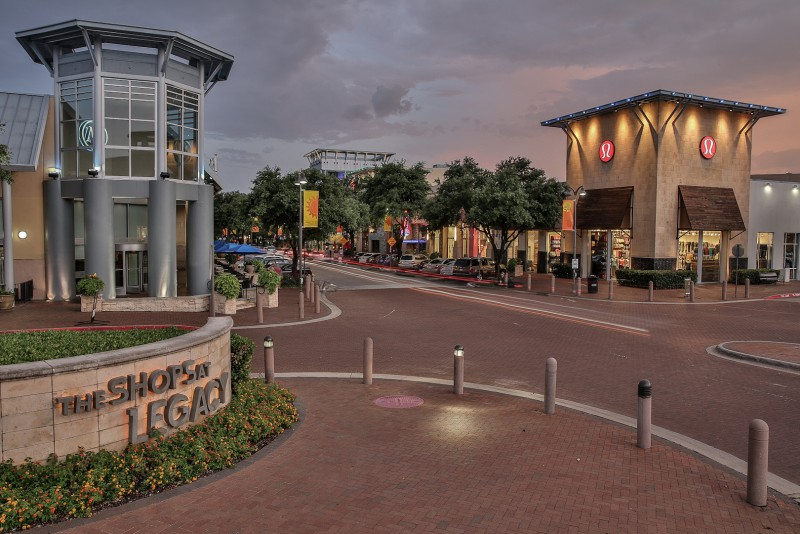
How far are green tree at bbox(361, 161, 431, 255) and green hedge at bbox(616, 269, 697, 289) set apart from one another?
83.4 ft

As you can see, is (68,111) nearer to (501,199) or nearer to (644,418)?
(501,199)

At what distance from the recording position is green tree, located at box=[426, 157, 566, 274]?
3809 centimetres

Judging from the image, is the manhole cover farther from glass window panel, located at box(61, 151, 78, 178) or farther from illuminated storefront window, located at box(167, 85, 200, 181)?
glass window panel, located at box(61, 151, 78, 178)

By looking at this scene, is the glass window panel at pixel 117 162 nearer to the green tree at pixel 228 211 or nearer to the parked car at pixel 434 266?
the parked car at pixel 434 266

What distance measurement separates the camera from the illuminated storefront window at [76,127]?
27.3 m

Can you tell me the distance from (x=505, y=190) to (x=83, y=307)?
26198mm

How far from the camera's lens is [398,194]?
60.5m

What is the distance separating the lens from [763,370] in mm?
14266

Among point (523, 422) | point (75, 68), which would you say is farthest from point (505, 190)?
point (523, 422)

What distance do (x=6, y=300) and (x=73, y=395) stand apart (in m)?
20.2

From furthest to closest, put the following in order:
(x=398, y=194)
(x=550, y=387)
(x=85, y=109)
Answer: (x=398, y=194) < (x=85, y=109) < (x=550, y=387)

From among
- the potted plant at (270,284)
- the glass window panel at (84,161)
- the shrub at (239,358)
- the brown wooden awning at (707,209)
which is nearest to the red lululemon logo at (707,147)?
the brown wooden awning at (707,209)

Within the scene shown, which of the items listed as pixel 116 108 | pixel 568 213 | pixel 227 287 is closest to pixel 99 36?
pixel 116 108

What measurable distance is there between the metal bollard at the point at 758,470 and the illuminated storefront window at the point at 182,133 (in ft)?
87.3
